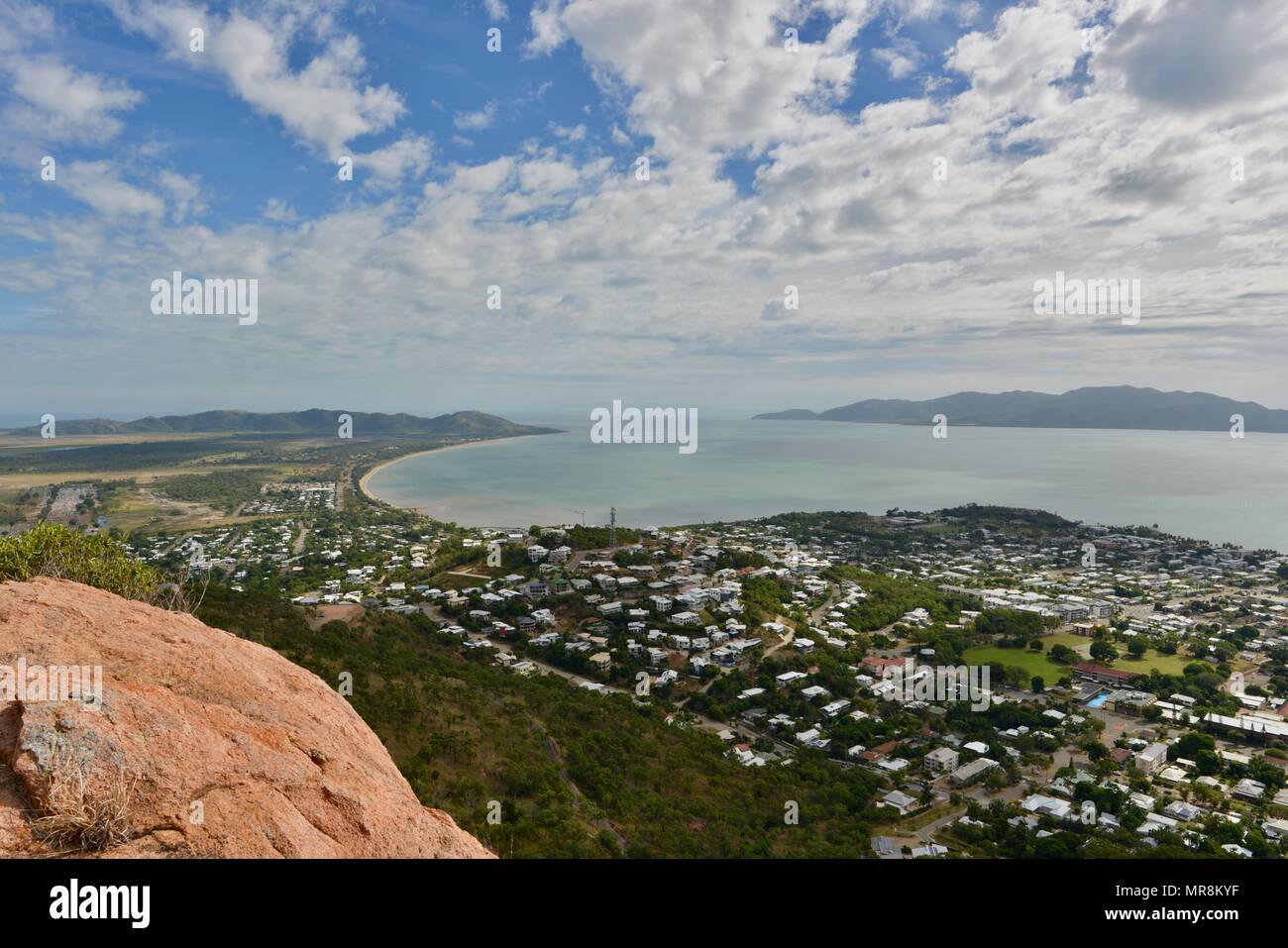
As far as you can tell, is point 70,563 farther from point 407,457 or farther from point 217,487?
point 407,457

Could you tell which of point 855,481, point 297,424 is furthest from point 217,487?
point 297,424

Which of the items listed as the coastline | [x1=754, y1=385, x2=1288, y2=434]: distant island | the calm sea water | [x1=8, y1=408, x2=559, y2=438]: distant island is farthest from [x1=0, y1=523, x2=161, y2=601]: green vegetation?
[x1=754, y1=385, x2=1288, y2=434]: distant island

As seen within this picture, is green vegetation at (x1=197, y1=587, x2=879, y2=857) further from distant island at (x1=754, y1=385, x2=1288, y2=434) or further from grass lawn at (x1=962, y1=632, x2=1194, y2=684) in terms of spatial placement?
distant island at (x1=754, y1=385, x2=1288, y2=434)

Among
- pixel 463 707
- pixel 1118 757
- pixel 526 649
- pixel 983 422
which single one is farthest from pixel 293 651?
pixel 983 422

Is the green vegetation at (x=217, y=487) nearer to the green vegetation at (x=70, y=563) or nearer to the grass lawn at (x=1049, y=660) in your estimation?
the green vegetation at (x=70, y=563)

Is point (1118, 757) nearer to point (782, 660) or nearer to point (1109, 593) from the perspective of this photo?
point (782, 660)

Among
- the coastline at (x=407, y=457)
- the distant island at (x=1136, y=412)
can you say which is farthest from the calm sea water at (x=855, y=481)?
the distant island at (x=1136, y=412)
